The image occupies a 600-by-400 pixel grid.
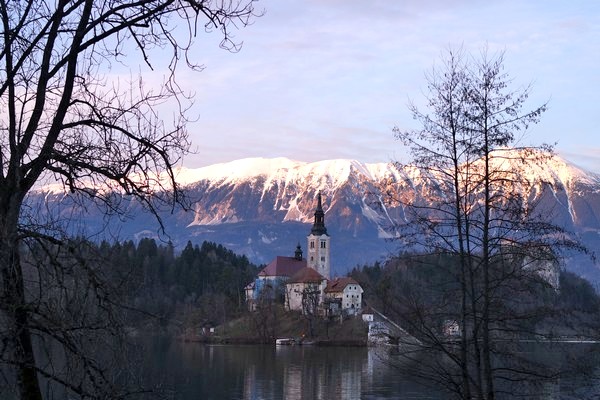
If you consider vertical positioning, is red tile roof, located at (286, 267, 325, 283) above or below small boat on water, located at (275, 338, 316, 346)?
above

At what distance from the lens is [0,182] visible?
22.0ft

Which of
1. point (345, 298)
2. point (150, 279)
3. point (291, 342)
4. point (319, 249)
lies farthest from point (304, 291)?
point (150, 279)

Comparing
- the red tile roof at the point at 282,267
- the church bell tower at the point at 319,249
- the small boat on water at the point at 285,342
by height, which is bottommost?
the small boat on water at the point at 285,342

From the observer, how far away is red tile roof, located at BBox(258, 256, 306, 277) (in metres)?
149

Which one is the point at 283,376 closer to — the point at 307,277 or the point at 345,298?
the point at 345,298

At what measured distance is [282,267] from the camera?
152m

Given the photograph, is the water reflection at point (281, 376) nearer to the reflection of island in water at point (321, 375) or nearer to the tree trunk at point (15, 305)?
the reflection of island in water at point (321, 375)

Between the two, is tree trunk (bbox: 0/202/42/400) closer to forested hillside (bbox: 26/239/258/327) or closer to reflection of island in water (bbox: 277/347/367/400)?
forested hillside (bbox: 26/239/258/327)

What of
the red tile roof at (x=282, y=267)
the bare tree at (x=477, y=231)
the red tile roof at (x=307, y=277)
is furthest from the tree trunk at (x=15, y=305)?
the red tile roof at (x=282, y=267)

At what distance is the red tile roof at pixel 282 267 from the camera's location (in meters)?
149

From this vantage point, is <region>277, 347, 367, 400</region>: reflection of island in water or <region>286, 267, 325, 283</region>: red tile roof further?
<region>286, 267, 325, 283</region>: red tile roof

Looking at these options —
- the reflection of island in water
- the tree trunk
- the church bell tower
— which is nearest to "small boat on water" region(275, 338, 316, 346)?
the reflection of island in water

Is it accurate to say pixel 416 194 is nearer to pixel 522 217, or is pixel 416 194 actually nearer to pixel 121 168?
pixel 522 217

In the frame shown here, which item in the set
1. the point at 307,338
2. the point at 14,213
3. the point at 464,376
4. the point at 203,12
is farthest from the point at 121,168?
the point at 307,338
